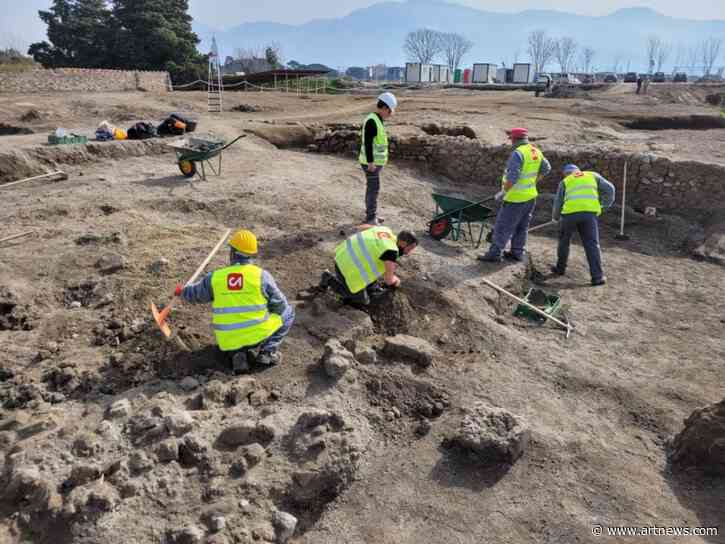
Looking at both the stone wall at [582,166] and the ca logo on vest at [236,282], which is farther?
the stone wall at [582,166]

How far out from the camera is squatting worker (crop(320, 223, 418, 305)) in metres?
4.95

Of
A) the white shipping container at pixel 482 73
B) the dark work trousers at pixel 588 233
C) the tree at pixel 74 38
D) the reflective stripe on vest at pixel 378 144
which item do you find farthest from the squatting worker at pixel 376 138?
the white shipping container at pixel 482 73

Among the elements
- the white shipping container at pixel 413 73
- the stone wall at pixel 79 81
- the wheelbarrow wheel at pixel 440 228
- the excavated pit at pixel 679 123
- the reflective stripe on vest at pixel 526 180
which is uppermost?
the white shipping container at pixel 413 73

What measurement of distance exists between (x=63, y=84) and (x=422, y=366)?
71.0 feet

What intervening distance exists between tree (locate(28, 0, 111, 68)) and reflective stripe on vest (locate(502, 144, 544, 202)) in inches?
1215

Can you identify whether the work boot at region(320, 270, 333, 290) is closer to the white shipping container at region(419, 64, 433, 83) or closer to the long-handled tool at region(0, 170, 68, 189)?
the long-handled tool at region(0, 170, 68, 189)

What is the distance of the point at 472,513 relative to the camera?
325 cm

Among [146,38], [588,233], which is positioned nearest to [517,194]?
[588,233]

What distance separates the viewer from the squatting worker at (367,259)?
4.95m

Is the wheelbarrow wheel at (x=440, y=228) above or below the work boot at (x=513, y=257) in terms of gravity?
above

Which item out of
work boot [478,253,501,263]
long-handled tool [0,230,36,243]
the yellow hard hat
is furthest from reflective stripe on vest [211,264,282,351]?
work boot [478,253,501,263]

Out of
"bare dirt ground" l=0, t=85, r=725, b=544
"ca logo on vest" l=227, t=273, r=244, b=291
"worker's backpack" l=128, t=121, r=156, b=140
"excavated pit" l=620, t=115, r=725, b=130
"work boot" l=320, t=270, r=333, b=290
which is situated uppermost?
"excavated pit" l=620, t=115, r=725, b=130

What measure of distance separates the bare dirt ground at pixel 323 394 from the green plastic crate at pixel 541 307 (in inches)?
7.8

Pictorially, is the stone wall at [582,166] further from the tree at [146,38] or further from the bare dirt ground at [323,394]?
the tree at [146,38]
